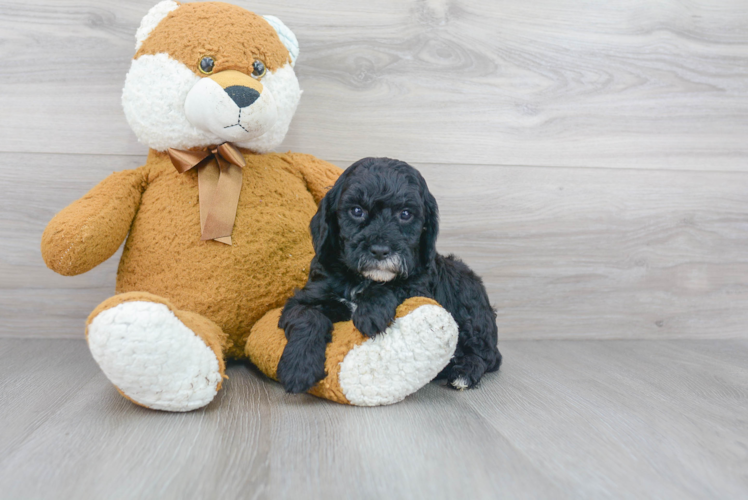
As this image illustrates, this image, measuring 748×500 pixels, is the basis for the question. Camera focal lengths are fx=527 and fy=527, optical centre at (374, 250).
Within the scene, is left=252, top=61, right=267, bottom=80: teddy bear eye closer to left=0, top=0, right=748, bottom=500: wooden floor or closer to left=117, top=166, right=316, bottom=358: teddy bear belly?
left=117, top=166, right=316, bottom=358: teddy bear belly

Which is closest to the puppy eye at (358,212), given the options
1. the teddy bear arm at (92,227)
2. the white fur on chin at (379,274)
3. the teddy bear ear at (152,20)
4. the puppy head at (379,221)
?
the puppy head at (379,221)

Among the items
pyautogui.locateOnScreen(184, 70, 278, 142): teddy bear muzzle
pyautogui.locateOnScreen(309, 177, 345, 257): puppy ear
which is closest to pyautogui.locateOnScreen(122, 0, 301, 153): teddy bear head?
pyautogui.locateOnScreen(184, 70, 278, 142): teddy bear muzzle

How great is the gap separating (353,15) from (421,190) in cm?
80

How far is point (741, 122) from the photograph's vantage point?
1.86m

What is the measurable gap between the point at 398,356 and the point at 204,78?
2.48ft

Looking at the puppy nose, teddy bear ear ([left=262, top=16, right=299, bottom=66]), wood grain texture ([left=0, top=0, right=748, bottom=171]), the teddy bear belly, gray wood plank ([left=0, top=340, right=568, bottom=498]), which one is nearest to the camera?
gray wood plank ([left=0, top=340, right=568, bottom=498])

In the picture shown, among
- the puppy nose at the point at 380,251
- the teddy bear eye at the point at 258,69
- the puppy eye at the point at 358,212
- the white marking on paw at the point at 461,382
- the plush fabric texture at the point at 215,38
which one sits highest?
the plush fabric texture at the point at 215,38

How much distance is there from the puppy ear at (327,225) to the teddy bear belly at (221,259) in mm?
186

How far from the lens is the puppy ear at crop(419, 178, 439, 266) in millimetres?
1141

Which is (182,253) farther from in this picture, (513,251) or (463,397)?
(513,251)

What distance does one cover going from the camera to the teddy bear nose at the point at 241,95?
1.17 m

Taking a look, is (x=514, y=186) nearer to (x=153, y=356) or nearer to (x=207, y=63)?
(x=207, y=63)

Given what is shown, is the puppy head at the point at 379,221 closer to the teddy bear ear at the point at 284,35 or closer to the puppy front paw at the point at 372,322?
the puppy front paw at the point at 372,322

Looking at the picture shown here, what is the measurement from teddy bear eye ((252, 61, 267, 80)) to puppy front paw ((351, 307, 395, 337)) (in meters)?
0.63
